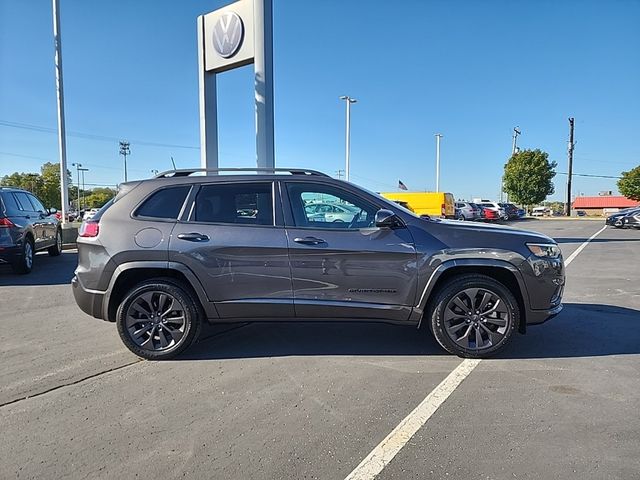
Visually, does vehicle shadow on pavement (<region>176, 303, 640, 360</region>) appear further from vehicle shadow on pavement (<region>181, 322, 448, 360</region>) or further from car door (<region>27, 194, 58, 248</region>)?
car door (<region>27, 194, 58, 248</region>)

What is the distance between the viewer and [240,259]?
4414 mm

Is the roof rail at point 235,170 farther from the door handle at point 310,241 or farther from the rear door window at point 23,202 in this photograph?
the rear door window at point 23,202

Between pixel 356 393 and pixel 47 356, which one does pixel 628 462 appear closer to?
pixel 356 393

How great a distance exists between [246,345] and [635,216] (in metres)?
27.2

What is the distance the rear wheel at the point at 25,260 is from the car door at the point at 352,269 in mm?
7100

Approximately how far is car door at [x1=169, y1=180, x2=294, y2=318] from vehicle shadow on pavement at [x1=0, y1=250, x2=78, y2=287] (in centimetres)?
538

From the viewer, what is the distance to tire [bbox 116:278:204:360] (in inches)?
176

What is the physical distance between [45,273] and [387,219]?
828 centimetres

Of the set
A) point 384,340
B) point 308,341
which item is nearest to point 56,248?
point 308,341

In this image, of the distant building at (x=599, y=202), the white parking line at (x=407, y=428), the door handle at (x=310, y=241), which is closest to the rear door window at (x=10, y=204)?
the door handle at (x=310, y=241)

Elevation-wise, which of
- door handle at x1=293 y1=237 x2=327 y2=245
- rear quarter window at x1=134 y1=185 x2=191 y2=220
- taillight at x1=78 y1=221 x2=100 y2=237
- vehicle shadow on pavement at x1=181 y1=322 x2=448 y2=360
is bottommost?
vehicle shadow on pavement at x1=181 y1=322 x2=448 y2=360

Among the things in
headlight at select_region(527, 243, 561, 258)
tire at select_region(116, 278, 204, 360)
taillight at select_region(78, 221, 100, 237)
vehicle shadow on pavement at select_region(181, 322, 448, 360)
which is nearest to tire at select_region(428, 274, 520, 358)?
vehicle shadow on pavement at select_region(181, 322, 448, 360)

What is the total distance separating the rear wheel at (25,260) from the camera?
29.4 feet

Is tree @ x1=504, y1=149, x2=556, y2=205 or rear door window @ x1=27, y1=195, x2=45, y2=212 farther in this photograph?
tree @ x1=504, y1=149, x2=556, y2=205
